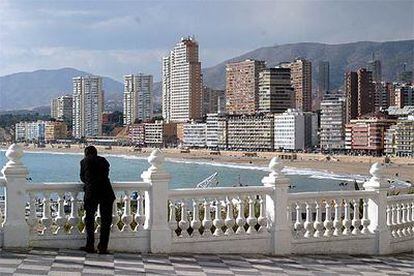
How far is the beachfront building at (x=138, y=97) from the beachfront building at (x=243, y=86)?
74.4 feet

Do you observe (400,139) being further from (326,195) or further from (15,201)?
(15,201)

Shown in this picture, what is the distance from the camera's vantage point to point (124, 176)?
196 ft

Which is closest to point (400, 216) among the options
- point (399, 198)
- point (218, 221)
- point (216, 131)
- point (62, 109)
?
point (399, 198)

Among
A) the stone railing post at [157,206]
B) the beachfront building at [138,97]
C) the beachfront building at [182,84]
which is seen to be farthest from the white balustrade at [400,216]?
the beachfront building at [182,84]

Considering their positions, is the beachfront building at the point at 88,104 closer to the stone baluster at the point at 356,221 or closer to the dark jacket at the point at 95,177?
the stone baluster at the point at 356,221

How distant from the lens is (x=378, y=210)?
8.46 meters

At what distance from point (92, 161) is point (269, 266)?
6.72 ft

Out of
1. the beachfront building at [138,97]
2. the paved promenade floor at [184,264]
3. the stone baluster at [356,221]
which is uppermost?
the beachfront building at [138,97]

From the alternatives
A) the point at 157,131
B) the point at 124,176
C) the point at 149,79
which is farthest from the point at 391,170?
the point at 149,79

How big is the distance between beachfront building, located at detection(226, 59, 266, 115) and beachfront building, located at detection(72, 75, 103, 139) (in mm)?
79627

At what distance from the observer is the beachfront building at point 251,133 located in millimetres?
114125

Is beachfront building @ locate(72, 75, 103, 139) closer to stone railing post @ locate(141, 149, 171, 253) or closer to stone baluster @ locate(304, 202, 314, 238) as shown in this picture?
stone baluster @ locate(304, 202, 314, 238)

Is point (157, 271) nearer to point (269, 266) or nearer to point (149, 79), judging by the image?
point (269, 266)

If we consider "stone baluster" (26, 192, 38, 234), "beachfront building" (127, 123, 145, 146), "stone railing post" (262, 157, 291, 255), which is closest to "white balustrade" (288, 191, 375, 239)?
"stone railing post" (262, 157, 291, 255)
